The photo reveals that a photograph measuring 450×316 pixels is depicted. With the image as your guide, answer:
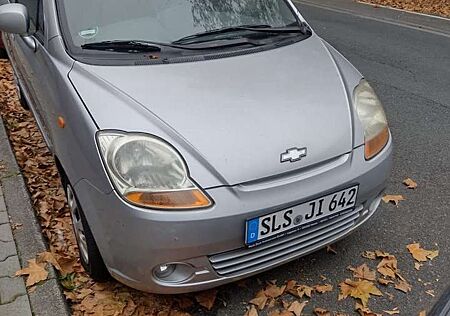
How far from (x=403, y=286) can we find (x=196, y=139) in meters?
1.43

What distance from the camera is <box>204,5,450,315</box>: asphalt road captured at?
271 cm

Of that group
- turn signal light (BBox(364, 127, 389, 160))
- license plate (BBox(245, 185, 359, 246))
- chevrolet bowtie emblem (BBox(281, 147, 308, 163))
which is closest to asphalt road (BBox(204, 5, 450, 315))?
license plate (BBox(245, 185, 359, 246))

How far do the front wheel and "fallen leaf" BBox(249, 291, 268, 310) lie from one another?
788 mm

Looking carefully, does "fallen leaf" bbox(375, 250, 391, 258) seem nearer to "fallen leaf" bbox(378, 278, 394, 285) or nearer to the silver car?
"fallen leaf" bbox(378, 278, 394, 285)

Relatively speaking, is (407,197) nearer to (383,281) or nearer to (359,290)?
(383,281)

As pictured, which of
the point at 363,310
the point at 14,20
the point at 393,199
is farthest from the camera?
the point at 393,199

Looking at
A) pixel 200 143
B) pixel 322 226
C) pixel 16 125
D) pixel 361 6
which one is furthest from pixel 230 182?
pixel 361 6

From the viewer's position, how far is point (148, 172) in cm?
218

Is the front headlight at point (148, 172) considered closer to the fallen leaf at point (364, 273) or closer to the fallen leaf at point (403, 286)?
the fallen leaf at point (364, 273)

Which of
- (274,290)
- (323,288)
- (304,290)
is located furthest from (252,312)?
(323,288)

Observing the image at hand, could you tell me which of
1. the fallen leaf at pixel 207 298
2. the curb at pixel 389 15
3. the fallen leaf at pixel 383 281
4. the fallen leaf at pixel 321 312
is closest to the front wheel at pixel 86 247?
the fallen leaf at pixel 207 298

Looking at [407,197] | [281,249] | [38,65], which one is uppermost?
[38,65]

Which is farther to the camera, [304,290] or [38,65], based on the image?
[38,65]

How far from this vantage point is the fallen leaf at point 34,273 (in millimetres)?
2662
